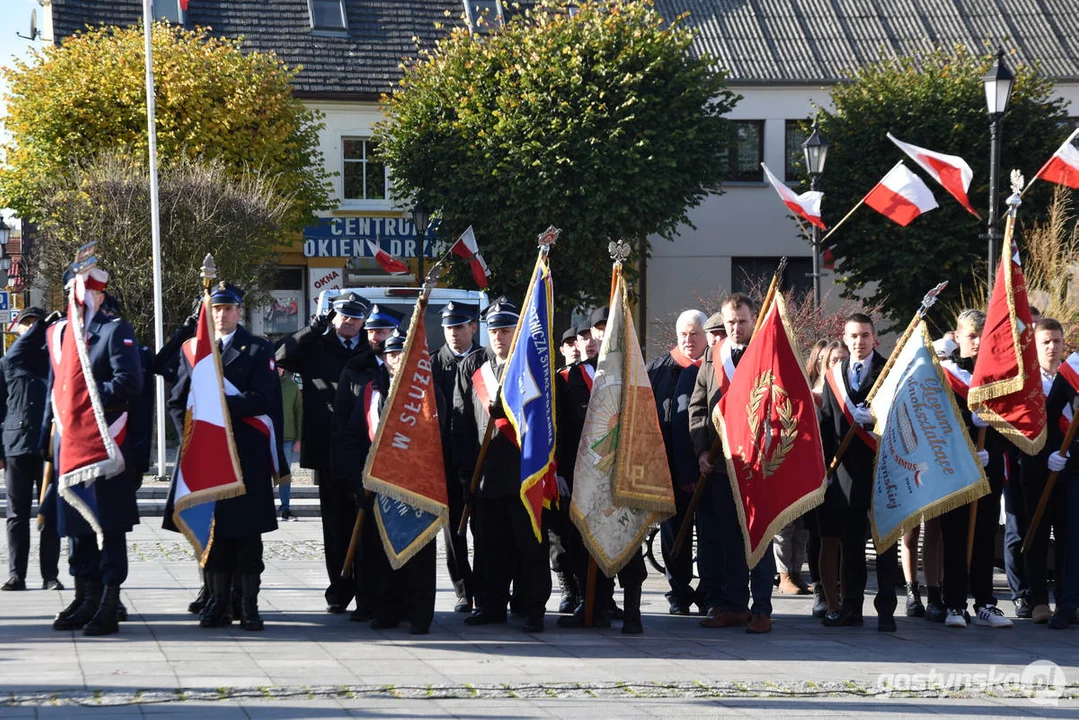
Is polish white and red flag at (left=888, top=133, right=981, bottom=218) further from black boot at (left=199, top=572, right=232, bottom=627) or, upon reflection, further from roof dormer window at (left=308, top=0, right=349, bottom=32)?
roof dormer window at (left=308, top=0, right=349, bottom=32)

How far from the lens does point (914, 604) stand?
362 inches

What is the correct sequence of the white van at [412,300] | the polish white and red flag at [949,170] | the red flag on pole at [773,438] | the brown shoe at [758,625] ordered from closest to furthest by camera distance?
the brown shoe at [758,625], the red flag on pole at [773,438], the polish white and red flag at [949,170], the white van at [412,300]

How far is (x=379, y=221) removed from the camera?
31266mm

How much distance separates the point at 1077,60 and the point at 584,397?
27462 millimetres

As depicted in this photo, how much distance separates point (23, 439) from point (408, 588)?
332 cm

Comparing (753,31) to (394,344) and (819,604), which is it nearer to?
(819,604)

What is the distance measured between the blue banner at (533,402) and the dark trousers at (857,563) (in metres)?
1.82

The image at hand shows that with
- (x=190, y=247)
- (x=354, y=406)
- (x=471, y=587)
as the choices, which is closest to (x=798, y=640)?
(x=471, y=587)

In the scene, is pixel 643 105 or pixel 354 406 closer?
pixel 354 406

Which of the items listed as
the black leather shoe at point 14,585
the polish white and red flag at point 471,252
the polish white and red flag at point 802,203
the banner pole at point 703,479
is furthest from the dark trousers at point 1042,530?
the polish white and red flag at point 471,252

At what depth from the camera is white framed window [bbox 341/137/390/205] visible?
31.7 m

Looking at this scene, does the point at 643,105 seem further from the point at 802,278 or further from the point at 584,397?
the point at 584,397

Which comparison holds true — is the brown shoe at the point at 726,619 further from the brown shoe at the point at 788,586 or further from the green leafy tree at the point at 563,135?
the green leafy tree at the point at 563,135

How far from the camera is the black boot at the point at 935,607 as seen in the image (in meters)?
8.97
